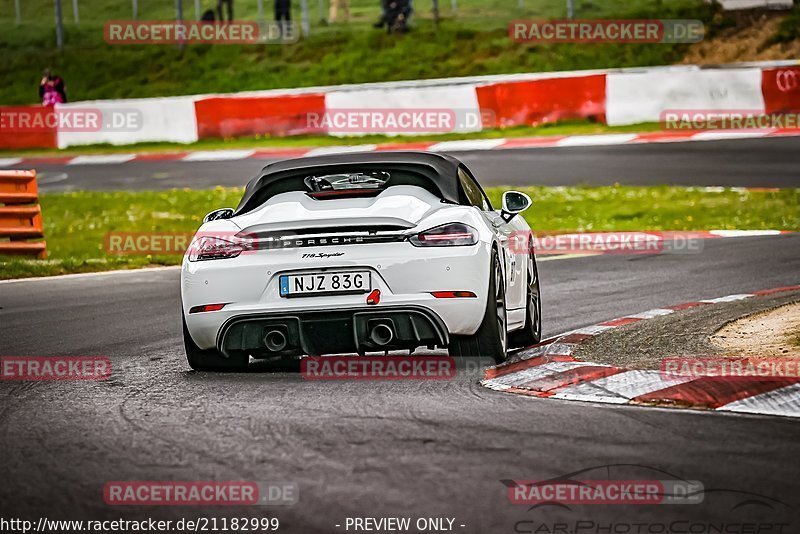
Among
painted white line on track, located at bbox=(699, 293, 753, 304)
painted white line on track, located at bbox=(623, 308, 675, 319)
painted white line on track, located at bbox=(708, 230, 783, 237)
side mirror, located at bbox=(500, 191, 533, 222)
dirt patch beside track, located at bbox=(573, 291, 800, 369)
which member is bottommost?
painted white line on track, located at bbox=(708, 230, 783, 237)

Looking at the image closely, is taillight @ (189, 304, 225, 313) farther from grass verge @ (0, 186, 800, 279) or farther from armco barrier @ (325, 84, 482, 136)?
armco barrier @ (325, 84, 482, 136)

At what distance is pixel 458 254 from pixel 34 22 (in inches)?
1785

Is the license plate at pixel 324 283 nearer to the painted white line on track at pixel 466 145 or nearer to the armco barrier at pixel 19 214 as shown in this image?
the armco barrier at pixel 19 214

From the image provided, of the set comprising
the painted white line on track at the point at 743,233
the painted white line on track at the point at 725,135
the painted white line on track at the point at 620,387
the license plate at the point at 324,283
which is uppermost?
the painted white line on track at the point at 725,135

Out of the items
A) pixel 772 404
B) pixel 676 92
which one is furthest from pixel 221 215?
Answer: pixel 676 92

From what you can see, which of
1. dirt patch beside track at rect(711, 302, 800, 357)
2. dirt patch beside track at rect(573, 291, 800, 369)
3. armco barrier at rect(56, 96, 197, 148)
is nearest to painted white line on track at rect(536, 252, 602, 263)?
dirt patch beside track at rect(573, 291, 800, 369)

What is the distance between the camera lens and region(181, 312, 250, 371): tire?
820cm

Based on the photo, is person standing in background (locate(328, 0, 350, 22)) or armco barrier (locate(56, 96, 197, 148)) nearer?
armco barrier (locate(56, 96, 197, 148))

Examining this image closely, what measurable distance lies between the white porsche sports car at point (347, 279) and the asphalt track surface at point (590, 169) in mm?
13289

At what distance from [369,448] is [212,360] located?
270 centimetres

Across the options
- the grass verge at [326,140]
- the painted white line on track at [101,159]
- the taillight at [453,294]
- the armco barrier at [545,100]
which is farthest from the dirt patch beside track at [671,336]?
the painted white line on track at [101,159]

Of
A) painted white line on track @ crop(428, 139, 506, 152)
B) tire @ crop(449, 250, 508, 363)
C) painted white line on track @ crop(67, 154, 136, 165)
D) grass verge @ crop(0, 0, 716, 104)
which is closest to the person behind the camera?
tire @ crop(449, 250, 508, 363)

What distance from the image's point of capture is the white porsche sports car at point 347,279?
761 centimetres

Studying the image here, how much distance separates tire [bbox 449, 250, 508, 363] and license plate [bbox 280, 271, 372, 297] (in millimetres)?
569
